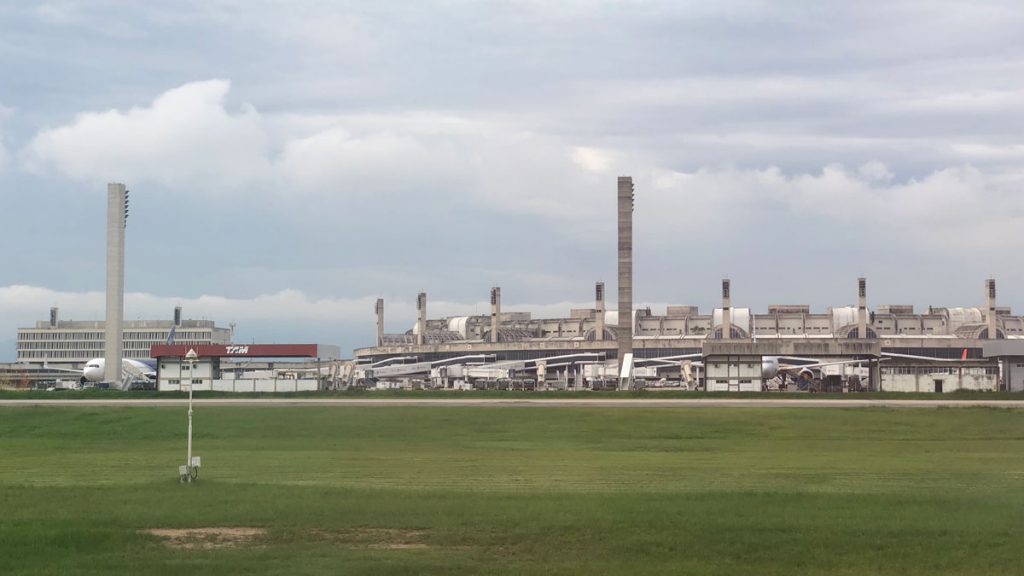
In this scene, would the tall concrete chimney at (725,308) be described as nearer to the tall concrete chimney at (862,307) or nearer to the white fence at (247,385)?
the tall concrete chimney at (862,307)

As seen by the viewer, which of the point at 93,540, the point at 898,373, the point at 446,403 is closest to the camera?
the point at 93,540

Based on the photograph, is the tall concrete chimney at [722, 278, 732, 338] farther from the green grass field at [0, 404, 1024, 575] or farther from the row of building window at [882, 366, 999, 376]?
the green grass field at [0, 404, 1024, 575]

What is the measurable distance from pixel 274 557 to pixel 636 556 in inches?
293

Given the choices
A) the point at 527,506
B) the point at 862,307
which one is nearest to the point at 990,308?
the point at 862,307

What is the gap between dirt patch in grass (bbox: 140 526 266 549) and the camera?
24.1 meters

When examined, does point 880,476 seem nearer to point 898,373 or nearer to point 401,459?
point 401,459

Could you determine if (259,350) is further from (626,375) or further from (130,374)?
(130,374)

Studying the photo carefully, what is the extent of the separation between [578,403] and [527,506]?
5839 cm

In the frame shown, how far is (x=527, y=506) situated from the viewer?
2847 cm

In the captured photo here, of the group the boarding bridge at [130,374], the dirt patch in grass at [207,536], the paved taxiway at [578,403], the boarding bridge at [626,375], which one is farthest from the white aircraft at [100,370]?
the dirt patch in grass at [207,536]

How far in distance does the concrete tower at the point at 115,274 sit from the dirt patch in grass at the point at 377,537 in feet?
449

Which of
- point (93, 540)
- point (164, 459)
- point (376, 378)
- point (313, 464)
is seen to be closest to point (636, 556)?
point (93, 540)

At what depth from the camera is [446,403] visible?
86.4 m

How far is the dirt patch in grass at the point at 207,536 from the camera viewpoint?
Result: 24.1 m
